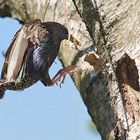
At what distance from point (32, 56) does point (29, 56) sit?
1 centimetres

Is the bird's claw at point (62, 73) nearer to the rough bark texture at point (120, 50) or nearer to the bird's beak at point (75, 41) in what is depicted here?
the bird's beak at point (75, 41)

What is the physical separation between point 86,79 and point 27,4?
23.5 inches

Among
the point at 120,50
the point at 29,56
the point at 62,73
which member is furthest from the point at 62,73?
the point at 120,50

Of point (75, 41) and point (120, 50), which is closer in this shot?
point (120, 50)

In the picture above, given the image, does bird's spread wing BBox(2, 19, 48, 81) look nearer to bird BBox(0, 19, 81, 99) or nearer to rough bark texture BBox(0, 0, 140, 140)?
bird BBox(0, 19, 81, 99)

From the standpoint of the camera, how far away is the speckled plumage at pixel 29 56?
1.33 m

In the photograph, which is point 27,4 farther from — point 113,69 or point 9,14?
point 113,69

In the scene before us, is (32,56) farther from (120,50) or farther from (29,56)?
(120,50)

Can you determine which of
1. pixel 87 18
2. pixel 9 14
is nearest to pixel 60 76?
pixel 87 18

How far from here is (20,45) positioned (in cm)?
133

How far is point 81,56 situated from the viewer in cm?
148

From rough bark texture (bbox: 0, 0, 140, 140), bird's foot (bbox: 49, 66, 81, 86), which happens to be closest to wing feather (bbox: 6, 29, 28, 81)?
bird's foot (bbox: 49, 66, 81, 86)

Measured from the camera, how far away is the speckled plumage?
1.33 metres

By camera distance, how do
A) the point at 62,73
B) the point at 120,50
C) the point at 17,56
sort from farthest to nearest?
the point at 62,73
the point at 17,56
the point at 120,50
